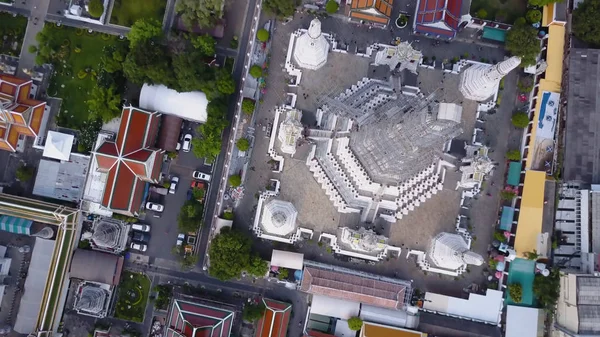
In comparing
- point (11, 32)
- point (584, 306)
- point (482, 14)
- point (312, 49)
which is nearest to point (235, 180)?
point (312, 49)

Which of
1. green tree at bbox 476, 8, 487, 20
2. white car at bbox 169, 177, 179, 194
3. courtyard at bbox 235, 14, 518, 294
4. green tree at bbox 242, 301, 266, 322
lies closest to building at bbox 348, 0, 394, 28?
courtyard at bbox 235, 14, 518, 294

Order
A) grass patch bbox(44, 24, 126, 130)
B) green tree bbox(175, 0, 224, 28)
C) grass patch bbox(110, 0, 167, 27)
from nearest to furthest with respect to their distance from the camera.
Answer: green tree bbox(175, 0, 224, 28) → grass patch bbox(44, 24, 126, 130) → grass patch bbox(110, 0, 167, 27)

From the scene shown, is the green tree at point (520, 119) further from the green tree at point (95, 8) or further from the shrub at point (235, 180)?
the green tree at point (95, 8)

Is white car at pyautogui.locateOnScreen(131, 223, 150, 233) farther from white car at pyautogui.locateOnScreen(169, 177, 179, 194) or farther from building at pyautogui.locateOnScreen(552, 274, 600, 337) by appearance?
building at pyautogui.locateOnScreen(552, 274, 600, 337)

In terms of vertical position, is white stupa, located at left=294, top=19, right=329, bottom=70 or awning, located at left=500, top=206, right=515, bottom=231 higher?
white stupa, located at left=294, top=19, right=329, bottom=70

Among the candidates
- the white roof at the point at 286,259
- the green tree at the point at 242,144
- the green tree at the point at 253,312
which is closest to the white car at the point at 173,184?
the green tree at the point at 242,144

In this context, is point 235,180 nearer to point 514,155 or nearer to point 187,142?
point 187,142
